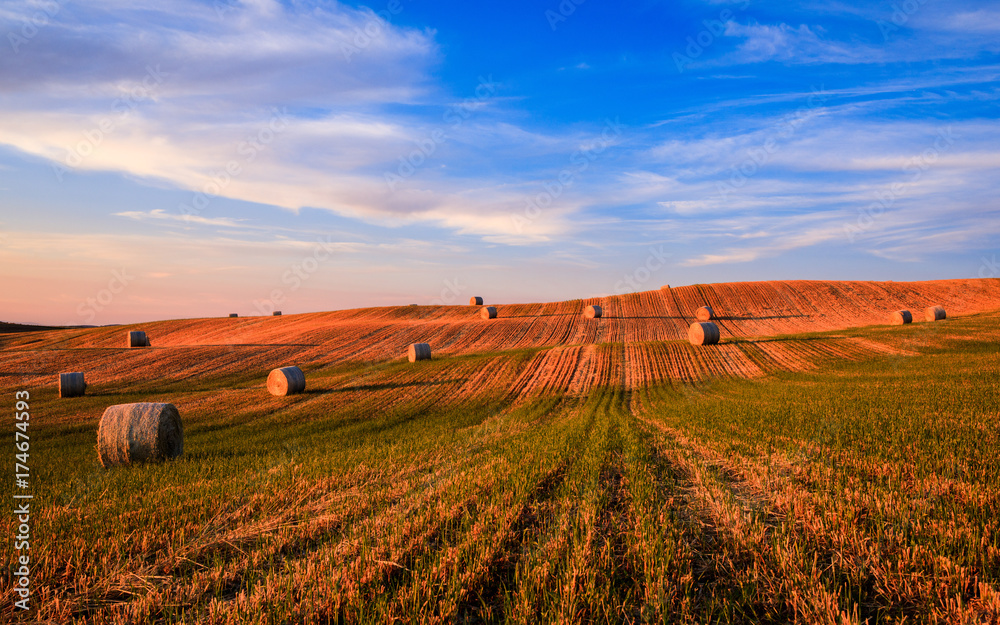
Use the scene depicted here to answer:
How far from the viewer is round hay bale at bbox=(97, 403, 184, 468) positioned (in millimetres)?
13352

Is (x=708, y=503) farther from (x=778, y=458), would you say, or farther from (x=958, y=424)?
(x=958, y=424)

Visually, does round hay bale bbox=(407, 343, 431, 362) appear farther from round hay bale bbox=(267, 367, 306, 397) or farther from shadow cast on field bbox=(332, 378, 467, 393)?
round hay bale bbox=(267, 367, 306, 397)

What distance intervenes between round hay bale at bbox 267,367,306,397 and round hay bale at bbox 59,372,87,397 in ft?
34.5

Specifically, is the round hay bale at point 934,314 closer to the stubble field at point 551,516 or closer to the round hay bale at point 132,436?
the stubble field at point 551,516

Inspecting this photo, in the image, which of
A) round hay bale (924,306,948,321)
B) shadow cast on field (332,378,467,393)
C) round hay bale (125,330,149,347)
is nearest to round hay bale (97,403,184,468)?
shadow cast on field (332,378,467,393)

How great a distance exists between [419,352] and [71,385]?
69.8ft

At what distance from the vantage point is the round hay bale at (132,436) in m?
13.4

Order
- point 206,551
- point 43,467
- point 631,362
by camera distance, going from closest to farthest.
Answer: point 206,551, point 43,467, point 631,362

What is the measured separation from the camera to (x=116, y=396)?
88.3ft

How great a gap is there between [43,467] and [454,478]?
1196 centimetres

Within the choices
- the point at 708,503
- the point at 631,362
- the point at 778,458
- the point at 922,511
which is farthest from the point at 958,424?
the point at 631,362

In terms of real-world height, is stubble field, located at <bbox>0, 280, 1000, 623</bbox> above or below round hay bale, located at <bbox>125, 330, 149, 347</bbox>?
below

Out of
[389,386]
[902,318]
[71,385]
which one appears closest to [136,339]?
[71,385]

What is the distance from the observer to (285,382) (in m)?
26.8
